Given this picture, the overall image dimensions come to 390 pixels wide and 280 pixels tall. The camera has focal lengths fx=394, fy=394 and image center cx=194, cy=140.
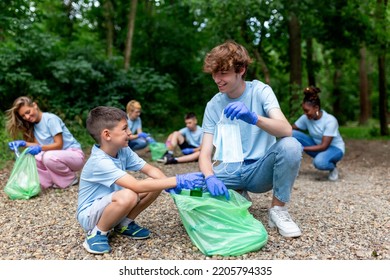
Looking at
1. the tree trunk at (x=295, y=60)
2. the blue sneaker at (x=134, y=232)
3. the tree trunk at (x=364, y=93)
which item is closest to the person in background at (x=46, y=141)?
the blue sneaker at (x=134, y=232)

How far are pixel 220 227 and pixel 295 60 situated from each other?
23.9ft

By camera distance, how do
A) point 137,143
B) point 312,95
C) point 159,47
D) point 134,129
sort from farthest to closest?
point 159,47
point 134,129
point 137,143
point 312,95

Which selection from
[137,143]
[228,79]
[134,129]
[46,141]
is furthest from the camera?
[134,129]

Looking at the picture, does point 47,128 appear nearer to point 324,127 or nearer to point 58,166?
point 58,166

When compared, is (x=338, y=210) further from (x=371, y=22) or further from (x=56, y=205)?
(x=371, y=22)

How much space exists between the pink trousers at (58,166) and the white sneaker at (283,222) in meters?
2.28

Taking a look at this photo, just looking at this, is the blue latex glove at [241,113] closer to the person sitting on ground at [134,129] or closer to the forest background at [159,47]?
the person sitting on ground at [134,129]

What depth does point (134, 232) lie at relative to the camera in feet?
8.23

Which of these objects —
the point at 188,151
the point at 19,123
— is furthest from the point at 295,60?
the point at 19,123

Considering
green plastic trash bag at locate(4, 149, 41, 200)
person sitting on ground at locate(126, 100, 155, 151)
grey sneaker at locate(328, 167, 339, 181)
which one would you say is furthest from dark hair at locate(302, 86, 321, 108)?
green plastic trash bag at locate(4, 149, 41, 200)

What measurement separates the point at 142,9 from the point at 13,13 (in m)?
6.33

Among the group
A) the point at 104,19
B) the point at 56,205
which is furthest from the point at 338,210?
the point at 104,19

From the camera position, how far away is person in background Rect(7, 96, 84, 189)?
3.91 m

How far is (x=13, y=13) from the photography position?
18.3 feet
